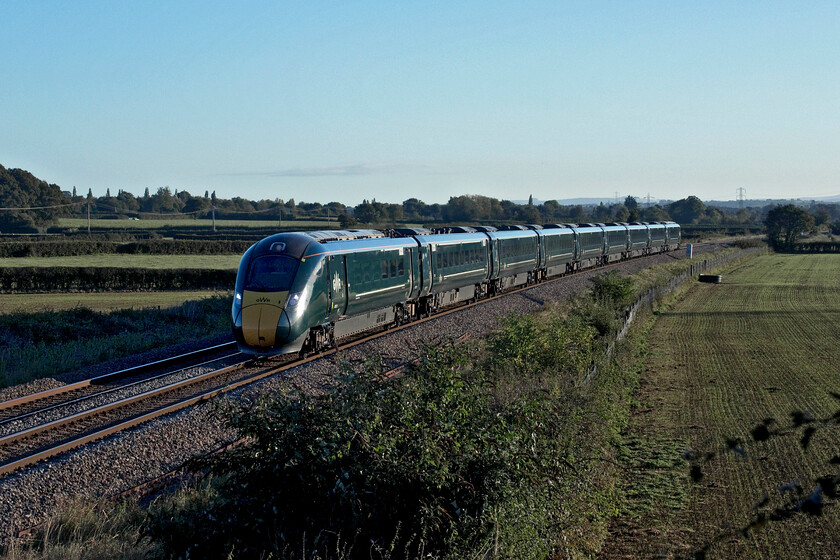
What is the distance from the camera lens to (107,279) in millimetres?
43500

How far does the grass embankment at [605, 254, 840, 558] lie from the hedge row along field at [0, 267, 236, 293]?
25.2m

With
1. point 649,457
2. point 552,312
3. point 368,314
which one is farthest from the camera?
point 552,312

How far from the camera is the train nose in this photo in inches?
683

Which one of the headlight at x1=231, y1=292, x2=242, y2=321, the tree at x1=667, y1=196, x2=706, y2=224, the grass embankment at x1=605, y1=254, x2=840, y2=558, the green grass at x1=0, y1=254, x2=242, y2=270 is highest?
the tree at x1=667, y1=196, x2=706, y2=224

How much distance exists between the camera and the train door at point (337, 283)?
62.0 feet

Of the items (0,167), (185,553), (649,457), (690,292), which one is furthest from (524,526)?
(0,167)

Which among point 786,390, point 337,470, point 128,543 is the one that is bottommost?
point 786,390

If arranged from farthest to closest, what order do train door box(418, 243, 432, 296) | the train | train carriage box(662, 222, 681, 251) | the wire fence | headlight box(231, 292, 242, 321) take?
1. train carriage box(662, 222, 681, 251)
2. train door box(418, 243, 432, 296)
3. the wire fence
4. headlight box(231, 292, 242, 321)
5. the train

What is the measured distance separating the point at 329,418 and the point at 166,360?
43.0 feet

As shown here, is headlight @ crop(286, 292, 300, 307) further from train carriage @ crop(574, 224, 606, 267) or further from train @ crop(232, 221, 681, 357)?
train carriage @ crop(574, 224, 606, 267)

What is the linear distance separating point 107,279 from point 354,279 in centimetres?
2820

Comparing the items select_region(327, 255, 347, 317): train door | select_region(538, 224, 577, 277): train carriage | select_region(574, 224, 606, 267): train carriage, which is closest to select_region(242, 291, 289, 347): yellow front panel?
select_region(327, 255, 347, 317): train door

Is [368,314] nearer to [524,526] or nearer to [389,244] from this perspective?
[389,244]

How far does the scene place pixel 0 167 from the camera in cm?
10519
